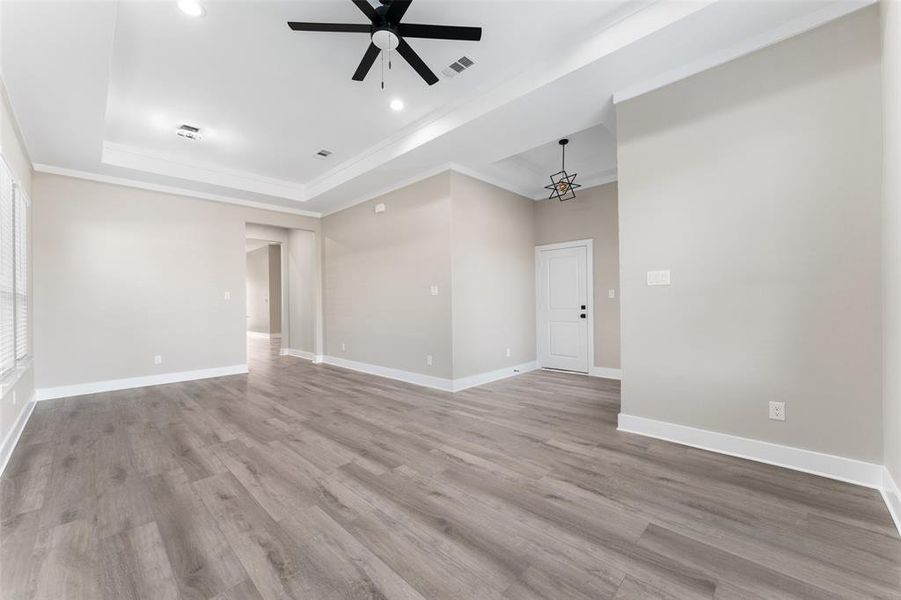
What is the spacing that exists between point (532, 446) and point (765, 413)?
5.27 feet

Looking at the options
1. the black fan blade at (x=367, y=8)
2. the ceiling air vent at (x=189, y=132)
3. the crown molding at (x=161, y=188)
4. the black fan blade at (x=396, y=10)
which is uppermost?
the ceiling air vent at (x=189, y=132)

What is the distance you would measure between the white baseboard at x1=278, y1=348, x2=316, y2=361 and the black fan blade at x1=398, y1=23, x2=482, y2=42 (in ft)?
19.9

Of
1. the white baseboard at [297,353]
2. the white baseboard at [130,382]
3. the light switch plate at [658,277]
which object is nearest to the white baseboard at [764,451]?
the light switch plate at [658,277]

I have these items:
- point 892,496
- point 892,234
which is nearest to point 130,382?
point 892,496

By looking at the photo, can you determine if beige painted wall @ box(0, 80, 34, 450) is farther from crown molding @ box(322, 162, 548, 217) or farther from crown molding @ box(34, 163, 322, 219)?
crown molding @ box(322, 162, 548, 217)

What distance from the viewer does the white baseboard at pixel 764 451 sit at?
7.16ft

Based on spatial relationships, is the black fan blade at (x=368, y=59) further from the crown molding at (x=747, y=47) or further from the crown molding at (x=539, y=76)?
the crown molding at (x=747, y=47)

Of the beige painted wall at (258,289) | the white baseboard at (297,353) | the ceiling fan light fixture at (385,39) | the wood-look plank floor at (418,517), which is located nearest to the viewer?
the wood-look plank floor at (418,517)

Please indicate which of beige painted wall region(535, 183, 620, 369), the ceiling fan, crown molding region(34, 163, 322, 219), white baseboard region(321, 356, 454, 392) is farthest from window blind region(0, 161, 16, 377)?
beige painted wall region(535, 183, 620, 369)

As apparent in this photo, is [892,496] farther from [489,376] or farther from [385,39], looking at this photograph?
[385,39]

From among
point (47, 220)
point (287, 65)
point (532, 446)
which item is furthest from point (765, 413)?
point (47, 220)

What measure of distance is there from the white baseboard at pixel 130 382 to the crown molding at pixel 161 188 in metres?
2.67

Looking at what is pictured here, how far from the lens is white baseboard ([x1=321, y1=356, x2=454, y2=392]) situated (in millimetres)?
4758

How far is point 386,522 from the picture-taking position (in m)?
1.88
